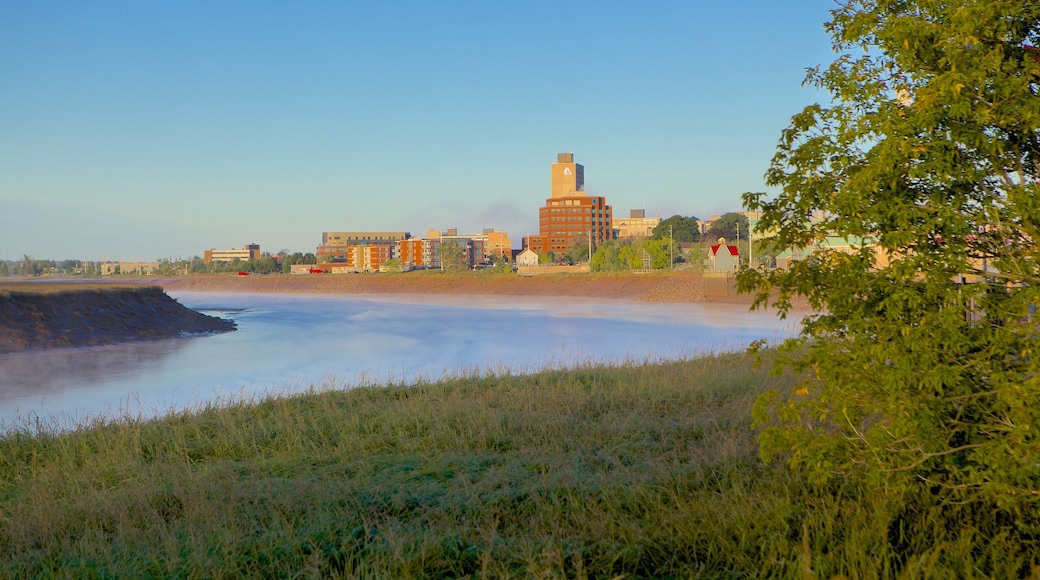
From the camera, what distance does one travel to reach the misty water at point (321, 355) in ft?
45.3

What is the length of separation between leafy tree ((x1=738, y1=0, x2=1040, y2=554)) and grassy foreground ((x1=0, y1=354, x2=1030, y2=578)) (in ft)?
1.75

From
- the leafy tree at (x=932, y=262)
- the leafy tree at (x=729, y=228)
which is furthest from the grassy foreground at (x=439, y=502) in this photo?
the leafy tree at (x=729, y=228)

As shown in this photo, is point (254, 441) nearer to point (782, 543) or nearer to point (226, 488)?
point (226, 488)

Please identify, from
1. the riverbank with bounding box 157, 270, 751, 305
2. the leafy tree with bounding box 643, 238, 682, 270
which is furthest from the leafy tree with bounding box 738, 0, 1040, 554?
the leafy tree with bounding box 643, 238, 682, 270

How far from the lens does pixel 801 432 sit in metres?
4.66

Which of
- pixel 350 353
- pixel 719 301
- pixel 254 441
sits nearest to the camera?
pixel 254 441

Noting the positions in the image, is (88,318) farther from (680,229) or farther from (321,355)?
(680,229)

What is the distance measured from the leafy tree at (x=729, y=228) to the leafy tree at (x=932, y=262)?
423 feet

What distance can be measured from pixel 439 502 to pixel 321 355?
17.6 meters

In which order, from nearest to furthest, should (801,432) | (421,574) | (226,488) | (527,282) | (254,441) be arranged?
(421,574) → (801,432) → (226,488) → (254,441) → (527,282)

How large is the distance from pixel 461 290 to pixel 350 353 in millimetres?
63010

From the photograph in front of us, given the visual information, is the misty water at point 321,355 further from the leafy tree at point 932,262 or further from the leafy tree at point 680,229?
the leafy tree at point 680,229

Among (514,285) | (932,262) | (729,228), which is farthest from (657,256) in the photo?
(932,262)

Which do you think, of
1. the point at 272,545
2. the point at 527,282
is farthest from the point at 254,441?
the point at 527,282
